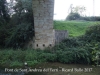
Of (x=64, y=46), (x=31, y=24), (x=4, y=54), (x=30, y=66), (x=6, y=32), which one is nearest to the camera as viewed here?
(x=30, y=66)

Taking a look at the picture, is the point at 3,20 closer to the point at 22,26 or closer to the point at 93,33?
the point at 22,26

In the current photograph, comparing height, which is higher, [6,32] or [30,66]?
[6,32]

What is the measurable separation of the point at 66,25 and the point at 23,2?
5147 mm

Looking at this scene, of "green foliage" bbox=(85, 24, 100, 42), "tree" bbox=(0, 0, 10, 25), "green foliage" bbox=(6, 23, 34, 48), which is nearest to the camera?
"green foliage" bbox=(85, 24, 100, 42)

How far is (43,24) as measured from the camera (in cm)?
941

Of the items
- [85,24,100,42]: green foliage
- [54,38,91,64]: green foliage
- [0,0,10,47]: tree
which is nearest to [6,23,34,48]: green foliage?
[0,0,10,47]: tree

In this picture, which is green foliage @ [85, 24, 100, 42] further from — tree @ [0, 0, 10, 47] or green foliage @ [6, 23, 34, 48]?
tree @ [0, 0, 10, 47]

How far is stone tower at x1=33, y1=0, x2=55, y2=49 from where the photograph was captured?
9.29 meters

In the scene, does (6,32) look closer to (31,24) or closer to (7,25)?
(7,25)

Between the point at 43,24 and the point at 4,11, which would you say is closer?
the point at 43,24

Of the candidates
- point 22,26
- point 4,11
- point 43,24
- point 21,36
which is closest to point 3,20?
point 4,11

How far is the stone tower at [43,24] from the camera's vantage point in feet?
30.5

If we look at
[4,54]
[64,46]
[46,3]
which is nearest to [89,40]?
[64,46]

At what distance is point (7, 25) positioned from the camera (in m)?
11.8
